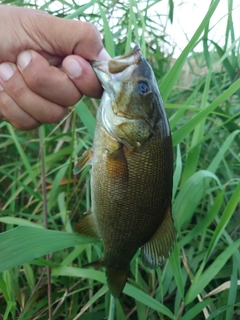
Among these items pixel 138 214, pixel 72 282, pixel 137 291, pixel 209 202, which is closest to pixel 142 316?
pixel 137 291

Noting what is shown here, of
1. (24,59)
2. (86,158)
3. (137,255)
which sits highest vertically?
(24,59)

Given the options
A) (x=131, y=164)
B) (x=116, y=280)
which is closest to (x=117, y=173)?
(x=131, y=164)

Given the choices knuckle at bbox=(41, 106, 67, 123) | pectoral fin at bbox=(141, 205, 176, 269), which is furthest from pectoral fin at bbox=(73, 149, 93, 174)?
pectoral fin at bbox=(141, 205, 176, 269)

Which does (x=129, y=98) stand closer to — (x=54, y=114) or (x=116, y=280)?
(x=54, y=114)

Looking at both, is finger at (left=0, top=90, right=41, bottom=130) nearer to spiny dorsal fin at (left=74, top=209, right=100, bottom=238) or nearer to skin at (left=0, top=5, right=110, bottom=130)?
skin at (left=0, top=5, right=110, bottom=130)

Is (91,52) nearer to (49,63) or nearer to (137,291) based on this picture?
(49,63)

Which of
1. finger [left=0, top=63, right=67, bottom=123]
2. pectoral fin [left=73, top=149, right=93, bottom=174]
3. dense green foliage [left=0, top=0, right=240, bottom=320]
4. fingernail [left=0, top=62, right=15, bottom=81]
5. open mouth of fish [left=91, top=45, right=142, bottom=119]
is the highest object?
open mouth of fish [left=91, top=45, right=142, bottom=119]

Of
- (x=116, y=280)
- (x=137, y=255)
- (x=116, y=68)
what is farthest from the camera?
(x=137, y=255)
